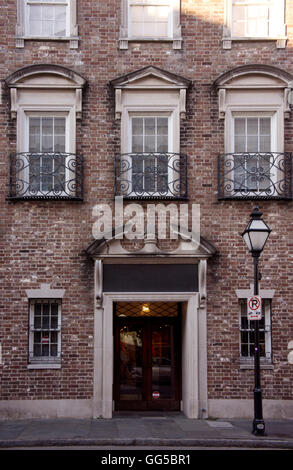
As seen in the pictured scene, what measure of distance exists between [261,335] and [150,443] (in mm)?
4465

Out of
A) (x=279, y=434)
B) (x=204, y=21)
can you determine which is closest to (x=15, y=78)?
(x=204, y=21)

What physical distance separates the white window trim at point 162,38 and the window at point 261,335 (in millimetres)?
6400

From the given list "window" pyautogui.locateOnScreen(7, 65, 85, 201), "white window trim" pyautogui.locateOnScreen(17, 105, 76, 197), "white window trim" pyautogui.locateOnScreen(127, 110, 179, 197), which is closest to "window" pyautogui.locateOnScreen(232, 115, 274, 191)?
"white window trim" pyautogui.locateOnScreen(127, 110, 179, 197)

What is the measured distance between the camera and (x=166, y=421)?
15094mm

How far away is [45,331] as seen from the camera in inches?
625

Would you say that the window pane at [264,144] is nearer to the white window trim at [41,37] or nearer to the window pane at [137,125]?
the window pane at [137,125]

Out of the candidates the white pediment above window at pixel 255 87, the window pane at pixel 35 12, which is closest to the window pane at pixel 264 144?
the white pediment above window at pixel 255 87

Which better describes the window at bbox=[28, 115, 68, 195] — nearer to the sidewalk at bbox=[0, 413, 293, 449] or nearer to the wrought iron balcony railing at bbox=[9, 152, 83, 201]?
the wrought iron balcony railing at bbox=[9, 152, 83, 201]

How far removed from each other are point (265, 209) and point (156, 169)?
272cm

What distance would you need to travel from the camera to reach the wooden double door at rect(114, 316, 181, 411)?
16438 mm

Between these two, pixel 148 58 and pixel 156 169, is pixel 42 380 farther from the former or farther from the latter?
pixel 148 58

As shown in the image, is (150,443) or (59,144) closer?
(150,443)

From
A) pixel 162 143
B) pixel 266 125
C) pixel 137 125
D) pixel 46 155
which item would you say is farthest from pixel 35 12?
pixel 266 125

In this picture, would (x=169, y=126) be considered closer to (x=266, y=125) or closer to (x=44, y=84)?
(x=266, y=125)
